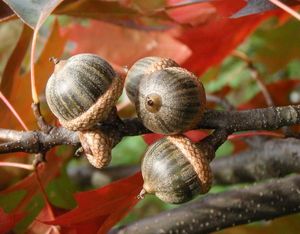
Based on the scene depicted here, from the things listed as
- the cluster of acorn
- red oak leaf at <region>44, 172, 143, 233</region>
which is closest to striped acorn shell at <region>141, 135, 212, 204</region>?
the cluster of acorn

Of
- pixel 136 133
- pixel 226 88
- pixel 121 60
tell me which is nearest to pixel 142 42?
pixel 121 60

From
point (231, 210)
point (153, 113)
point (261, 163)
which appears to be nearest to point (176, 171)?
point (153, 113)

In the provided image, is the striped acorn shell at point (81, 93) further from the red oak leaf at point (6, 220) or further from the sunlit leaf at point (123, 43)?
the sunlit leaf at point (123, 43)

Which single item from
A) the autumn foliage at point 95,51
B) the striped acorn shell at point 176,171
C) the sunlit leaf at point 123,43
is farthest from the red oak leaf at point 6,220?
the sunlit leaf at point 123,43

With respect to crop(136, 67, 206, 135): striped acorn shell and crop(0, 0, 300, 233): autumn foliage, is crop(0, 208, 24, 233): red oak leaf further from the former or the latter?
crop(136, 67, 206, 135): striped acorn shell

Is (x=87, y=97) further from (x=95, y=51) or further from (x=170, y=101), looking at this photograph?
(x=95, y=51)

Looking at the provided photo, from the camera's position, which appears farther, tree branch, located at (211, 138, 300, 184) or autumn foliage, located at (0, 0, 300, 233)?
tree branch, located at (211, 138, 300, 184)
